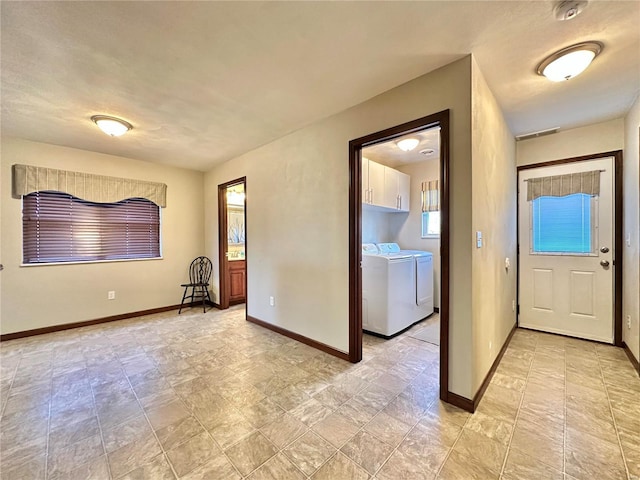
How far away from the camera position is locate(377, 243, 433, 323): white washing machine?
12.0 ft

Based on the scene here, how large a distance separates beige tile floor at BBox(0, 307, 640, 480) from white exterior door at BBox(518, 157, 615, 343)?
379mm

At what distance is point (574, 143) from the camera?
3143 millimetres

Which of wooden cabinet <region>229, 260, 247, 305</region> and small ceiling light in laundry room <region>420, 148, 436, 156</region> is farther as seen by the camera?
wooden cabinet <region>229, 260, 247, 305</region>

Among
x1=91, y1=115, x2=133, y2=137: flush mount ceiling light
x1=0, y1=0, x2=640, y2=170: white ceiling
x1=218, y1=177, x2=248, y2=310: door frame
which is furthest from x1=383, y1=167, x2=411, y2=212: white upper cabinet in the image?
x1=91, y1=115, x2=133, y2=137: flush mount ceiling light

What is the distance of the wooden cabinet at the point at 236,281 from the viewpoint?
480 centimetres

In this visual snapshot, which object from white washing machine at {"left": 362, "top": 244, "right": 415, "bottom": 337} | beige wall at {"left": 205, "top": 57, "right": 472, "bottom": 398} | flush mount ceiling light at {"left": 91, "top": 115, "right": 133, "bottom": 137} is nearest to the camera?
beige wall at {"left": 205, "top": 57, "right": 472, "bottom": 398}

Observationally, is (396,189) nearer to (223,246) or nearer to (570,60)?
(570,60)

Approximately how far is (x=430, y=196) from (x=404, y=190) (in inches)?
16.6

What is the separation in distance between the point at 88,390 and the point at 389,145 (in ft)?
13.4

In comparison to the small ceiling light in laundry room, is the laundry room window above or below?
below

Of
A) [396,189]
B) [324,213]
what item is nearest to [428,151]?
[396,189]

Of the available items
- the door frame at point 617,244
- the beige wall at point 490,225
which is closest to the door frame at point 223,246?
the beige wall at point 490,225

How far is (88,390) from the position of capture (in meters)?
2.16

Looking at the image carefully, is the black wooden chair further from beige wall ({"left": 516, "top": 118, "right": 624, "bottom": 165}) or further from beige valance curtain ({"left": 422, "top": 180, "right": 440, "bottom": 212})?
beige wall ({"left": 516, "top": 118, "right": 624, "bottom": 165})
